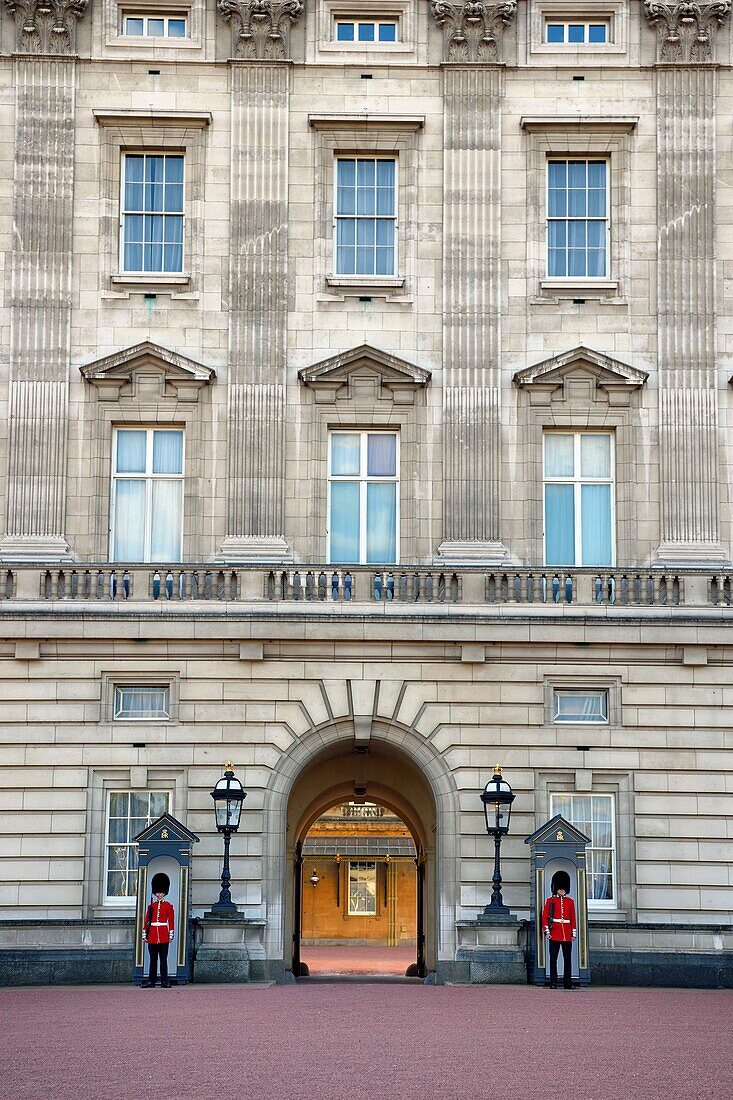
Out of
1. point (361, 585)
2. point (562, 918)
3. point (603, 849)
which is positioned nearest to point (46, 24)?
point (361, 585)

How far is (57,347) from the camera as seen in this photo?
35.8 meters

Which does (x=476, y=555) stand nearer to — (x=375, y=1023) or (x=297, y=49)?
(x=297, y=49)

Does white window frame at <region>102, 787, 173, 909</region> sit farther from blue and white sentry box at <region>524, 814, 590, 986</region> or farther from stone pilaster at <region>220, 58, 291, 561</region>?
blue and white sentry box at <region>524, 814, 590, 986</region>

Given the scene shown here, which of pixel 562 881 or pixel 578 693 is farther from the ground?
pixel 578 693

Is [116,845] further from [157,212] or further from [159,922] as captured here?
[157,212]

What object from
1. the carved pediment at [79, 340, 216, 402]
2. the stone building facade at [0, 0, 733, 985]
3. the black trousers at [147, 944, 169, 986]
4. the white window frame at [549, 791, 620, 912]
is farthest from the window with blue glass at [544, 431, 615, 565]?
the black trousers at [147, 944, 169, 986]

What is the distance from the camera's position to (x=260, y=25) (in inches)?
1451

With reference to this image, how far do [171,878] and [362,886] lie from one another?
37268 mm

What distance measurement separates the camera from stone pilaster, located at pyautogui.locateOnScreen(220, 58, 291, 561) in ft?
116

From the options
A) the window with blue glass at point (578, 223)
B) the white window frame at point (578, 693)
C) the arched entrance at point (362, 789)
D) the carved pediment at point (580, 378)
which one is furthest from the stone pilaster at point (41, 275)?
the white window frame at point (578, 693)

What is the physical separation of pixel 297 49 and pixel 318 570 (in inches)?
394

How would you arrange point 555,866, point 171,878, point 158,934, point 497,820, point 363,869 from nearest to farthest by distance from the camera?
1. point 158,934
2. point 171,878
3. point 555,866
4. point 497,820
5. point 363,869

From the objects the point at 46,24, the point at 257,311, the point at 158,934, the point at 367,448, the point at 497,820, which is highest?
the point at 46,24

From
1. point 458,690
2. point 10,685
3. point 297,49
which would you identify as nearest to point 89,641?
point 10,685
